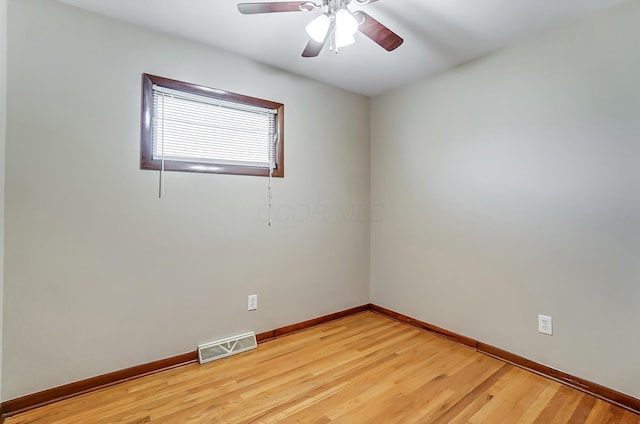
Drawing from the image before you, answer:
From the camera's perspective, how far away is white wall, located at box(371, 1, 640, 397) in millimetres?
1813

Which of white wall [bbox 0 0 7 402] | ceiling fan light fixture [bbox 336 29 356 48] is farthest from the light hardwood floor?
ceiling fan light fixture [bbox 336 29 356 48]

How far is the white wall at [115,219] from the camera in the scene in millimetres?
1710

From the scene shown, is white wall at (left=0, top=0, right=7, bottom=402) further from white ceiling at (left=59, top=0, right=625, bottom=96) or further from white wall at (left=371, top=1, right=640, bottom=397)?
white wall at (left=371, top=1, right=640, bottom=397)

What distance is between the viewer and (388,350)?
2.46 m

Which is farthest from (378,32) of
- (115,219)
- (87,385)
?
(87,385)

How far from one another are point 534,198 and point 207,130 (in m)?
2.44

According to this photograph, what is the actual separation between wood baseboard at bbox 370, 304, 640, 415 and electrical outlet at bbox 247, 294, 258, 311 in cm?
151

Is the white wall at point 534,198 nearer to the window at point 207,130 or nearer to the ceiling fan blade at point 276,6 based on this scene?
the window at point 207,130

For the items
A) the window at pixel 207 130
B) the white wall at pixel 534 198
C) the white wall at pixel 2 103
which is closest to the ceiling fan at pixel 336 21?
the window at pixel 207 130

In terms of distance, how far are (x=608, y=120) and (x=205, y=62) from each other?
8.90ft

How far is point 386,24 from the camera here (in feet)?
6.63

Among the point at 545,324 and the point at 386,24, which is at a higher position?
the point at 386,24

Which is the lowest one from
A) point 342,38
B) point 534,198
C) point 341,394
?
point 341,394

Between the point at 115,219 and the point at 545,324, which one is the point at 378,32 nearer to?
the point at 115,219
